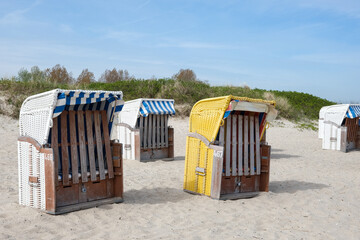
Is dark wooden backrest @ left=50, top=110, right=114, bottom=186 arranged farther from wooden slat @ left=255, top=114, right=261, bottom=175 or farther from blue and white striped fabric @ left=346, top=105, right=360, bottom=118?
blue and white striped fabric @ left=346, top=105, right=360, bottom=118

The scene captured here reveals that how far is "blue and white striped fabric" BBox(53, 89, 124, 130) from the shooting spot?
16.4 ft

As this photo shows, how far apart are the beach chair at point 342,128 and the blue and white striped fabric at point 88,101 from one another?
11.0 m

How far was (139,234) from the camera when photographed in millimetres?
4594

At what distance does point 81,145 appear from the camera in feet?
18.2

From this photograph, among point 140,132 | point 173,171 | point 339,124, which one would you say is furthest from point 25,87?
point 339,124

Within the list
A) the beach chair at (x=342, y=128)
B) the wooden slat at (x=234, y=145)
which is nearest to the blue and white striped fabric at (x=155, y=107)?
the wooden slat at (x=234, y=145)

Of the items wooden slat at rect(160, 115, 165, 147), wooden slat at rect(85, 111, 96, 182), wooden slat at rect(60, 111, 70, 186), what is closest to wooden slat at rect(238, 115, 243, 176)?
wooden slat at rect(85, 111, 96, 182)

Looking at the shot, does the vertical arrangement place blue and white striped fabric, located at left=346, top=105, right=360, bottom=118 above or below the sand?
above

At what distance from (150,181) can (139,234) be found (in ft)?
11.1

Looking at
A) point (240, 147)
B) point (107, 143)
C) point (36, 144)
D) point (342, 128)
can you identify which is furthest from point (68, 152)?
point (342, 128)

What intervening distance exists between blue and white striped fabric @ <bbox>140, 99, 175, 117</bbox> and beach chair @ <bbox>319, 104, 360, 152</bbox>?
7151mm

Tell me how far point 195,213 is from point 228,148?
1.45 m

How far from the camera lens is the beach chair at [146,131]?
1058cm

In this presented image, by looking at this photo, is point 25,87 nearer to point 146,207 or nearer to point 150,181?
point 150,181
